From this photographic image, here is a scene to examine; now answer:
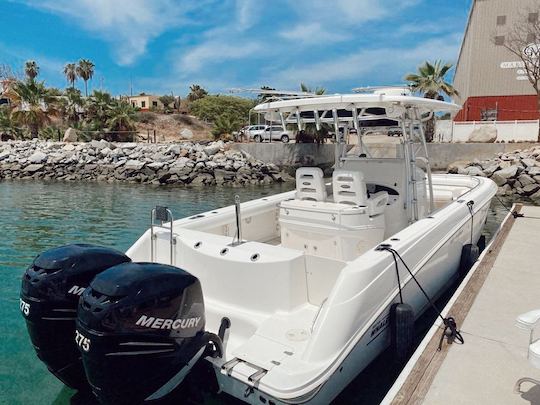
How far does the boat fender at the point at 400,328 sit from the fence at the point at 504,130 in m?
23.6

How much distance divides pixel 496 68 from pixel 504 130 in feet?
21.4

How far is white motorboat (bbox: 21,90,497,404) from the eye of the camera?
2.58m

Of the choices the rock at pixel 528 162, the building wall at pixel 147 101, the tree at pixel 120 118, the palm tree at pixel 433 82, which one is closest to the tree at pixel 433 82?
the palm tree at pixel 433 82

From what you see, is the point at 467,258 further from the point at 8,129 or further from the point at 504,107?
the point at 8,129

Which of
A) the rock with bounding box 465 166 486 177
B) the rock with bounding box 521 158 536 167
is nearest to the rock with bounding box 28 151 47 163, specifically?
the rock with bounding box 465 166 486 177

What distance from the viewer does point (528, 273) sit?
5.49m

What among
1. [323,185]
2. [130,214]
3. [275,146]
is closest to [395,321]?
[323,185]

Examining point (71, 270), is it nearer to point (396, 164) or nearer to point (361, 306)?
point (361, 306)

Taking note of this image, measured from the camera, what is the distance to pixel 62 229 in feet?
34.8

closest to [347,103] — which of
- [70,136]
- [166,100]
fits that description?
[70,136]

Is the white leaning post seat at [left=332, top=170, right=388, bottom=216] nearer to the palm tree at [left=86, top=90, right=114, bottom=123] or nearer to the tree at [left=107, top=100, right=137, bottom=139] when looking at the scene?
the tree at [left=107, top=100, right=137, bottom=139]

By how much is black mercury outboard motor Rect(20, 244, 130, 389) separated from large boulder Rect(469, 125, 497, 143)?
81.7 ft

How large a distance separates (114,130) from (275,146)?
46.6 ft

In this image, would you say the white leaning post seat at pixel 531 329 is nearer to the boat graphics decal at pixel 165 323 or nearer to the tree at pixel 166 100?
the boat graphics decal at pixel 165 323
